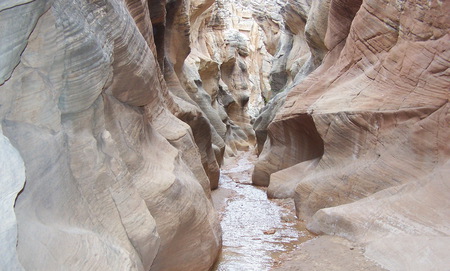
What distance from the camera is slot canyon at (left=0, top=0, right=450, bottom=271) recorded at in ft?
10.5

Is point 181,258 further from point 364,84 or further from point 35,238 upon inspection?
point 364,84

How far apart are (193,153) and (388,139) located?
3.27 m

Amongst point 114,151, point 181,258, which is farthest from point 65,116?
point 181,258

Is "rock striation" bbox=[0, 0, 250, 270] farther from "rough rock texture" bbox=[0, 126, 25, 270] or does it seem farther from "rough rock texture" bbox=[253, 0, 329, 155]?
"rough rock texture" bbox=[253, 0, 329, 155]

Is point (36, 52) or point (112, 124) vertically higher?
point (36, 52)

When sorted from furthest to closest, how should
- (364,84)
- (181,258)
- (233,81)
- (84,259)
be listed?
(233,81) < (364,84) < (181,258) < (84,259)

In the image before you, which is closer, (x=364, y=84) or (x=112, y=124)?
(x=112, y=124)

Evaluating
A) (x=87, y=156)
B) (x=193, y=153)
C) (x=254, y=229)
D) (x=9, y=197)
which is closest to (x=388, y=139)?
(x=254, y=229)

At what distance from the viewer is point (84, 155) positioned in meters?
3.75

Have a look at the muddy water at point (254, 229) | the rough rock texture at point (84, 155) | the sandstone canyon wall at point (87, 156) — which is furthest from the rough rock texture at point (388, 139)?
the rough rock texture at point (84, 155)

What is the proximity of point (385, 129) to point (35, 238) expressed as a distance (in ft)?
19.7

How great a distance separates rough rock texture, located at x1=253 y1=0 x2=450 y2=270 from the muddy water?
1.48 feet

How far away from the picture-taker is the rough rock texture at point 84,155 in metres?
2.91

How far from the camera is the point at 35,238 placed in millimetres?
2855
